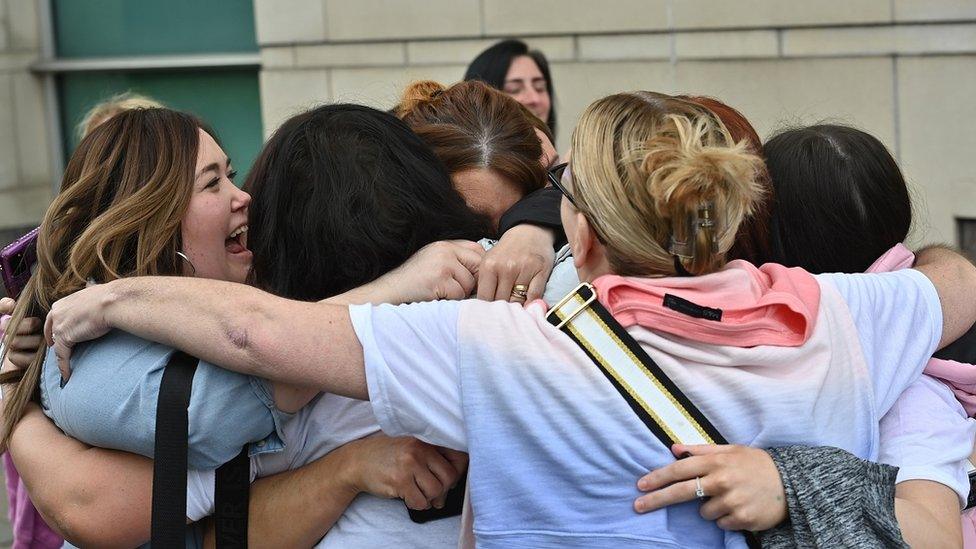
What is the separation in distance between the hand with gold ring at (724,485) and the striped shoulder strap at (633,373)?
0.10ft

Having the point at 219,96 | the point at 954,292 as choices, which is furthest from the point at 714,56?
the point at 954,292

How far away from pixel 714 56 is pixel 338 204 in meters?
4.90

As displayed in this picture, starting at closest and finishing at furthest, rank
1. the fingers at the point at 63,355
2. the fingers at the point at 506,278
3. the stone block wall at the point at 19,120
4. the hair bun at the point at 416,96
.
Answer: the fingers at the point at 63,355, the fingers at the point at 506,278, the hair bun at the point at 416,96, the stone block wall at the point at 19,120

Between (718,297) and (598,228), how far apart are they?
0.23 metres

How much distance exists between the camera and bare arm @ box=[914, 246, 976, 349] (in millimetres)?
2352

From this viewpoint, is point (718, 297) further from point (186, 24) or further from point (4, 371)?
point (186, 24)

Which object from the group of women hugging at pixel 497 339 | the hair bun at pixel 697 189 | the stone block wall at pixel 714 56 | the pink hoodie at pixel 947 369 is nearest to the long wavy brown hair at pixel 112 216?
the group of women hugging at pixel 497 339

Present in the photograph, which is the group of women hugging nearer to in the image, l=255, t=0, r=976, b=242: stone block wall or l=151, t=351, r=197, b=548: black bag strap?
l=151, t=351, r=197, b=548: black bag strap

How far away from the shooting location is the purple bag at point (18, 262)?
2768 millimetres

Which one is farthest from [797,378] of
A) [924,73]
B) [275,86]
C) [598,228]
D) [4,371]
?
[275,86]

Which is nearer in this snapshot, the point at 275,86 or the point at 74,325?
the point at 74,325

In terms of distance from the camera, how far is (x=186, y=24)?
8977 mm

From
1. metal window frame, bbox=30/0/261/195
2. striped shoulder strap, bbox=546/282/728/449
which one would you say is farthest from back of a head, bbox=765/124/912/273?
metal window frame, bbox=30/0/261/195

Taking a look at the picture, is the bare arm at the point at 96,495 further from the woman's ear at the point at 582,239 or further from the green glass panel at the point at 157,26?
the green glass panel at the point at 157,26
